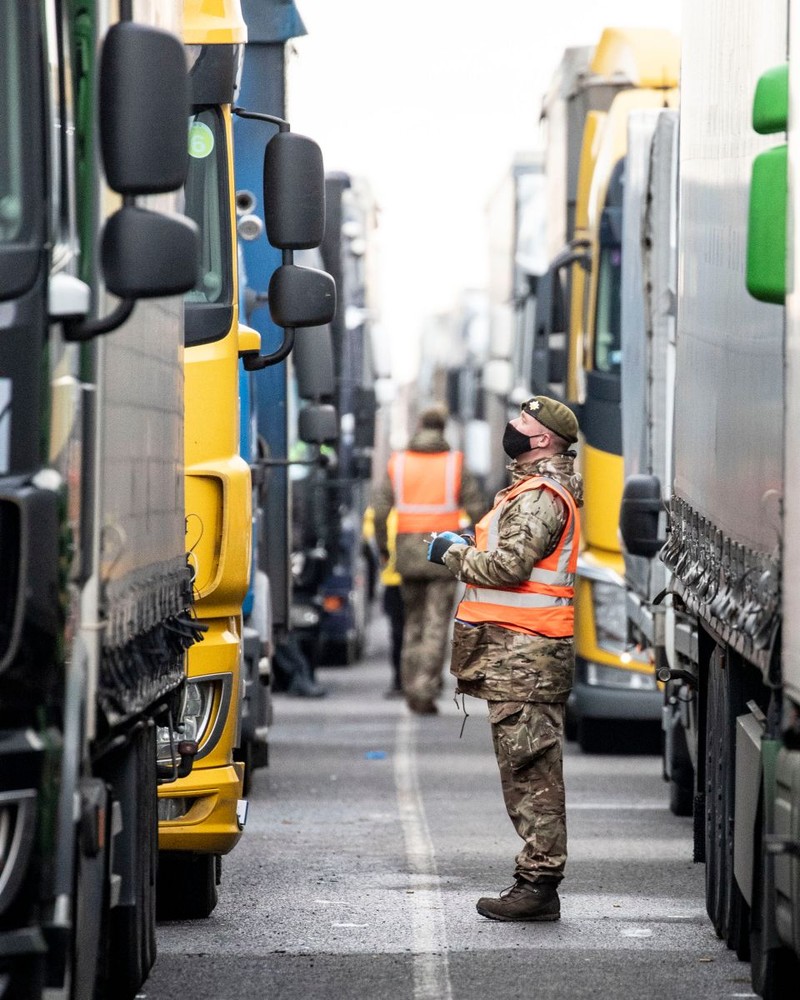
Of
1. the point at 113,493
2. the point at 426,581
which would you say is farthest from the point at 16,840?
the point at 426,581

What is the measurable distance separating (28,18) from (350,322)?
16962mm

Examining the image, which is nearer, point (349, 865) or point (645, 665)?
point (349, 865)

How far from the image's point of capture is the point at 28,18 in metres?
5.54

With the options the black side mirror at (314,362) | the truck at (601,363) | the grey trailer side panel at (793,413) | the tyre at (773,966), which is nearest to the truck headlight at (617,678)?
the truck at (601,363)

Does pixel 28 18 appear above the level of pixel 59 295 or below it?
above

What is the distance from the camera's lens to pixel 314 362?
14.5m

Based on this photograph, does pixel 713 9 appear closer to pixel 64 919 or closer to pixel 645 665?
pixel 64 919

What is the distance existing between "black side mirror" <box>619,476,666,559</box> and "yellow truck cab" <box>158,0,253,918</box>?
3250 mm

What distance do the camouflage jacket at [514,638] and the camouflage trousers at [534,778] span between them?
6 centimetres

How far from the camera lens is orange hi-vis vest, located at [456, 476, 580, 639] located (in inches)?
342

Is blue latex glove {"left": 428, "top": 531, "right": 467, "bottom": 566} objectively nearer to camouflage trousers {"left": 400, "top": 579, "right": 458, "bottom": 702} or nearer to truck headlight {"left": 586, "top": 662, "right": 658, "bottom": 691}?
truck headlight {"left": 586, "top": 662, "right": 658, "bottom": 691}

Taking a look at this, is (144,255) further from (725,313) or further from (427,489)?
(427,489)

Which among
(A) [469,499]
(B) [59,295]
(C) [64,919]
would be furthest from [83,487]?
(A) [469,499]

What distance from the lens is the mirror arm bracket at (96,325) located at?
219 inches
